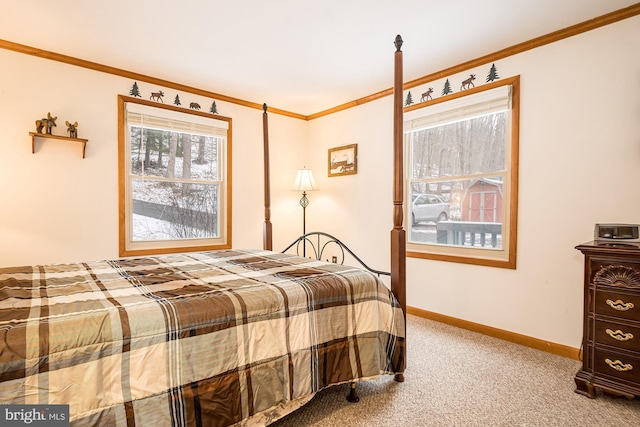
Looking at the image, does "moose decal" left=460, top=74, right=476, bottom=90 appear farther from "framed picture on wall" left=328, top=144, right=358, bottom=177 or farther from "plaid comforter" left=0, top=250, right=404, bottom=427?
"plaid comforter" left=0, top=250, right=404, bottom=427

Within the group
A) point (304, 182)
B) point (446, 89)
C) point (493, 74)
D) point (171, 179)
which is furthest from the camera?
point (304, 182)

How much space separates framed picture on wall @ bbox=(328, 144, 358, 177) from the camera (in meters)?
3.99

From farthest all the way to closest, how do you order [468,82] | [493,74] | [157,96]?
[157,96] → [468,82] → [493,74]

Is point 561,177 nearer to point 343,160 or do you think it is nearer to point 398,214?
point 398,214

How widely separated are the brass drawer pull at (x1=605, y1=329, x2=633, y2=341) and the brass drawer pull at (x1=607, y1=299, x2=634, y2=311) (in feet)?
0.42

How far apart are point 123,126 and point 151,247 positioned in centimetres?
121

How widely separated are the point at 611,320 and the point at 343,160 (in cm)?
292

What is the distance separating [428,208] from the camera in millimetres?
3393

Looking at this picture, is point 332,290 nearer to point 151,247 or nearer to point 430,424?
point 430,424

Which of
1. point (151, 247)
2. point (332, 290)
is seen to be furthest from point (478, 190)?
point (151, 247)

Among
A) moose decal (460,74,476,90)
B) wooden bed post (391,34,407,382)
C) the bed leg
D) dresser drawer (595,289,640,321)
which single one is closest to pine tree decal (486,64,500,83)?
moose decal (460,74,476,90)

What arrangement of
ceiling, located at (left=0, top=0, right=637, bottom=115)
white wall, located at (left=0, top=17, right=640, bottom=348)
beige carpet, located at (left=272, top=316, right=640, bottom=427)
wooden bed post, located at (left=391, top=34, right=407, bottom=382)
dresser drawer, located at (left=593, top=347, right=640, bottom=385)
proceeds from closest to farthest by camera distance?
beige carpet, located at (left=272, top=316, right=640, bottom=427) < dresser drawer, located at (left=593, top=347, right=640, bottom=385) < wooden bed post, located at (left=391, top=34, right=407, bottom=382) < ceiling, located at (left=0, top=0, right=637, bottom=115) < white wall, located at (left=0, top=17, right=640, bottom=348)

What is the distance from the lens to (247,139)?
405 centimetres

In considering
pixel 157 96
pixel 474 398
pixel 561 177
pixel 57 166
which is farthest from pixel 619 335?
pixel 57 166
